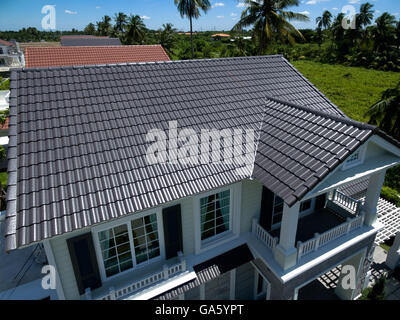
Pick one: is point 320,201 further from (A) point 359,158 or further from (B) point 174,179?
(B) point 174,179

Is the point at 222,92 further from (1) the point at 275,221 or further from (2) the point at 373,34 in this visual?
(2) the point at 373,34

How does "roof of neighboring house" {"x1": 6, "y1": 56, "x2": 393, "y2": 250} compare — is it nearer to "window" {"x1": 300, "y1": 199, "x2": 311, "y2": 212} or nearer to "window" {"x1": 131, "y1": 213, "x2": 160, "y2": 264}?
"window" {"x1": 131, "y1": 213, "x2": 160, "y2": 264}

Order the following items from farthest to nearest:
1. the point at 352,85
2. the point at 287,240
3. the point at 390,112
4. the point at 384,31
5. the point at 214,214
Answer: the point at 384,31 < the point at 352,85 < the point at 390,112 < the point at 214,214 < the point at 287,240

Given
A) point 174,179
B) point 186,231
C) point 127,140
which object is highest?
point 127,140

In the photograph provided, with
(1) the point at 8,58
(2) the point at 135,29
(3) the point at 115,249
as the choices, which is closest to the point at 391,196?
(3) the point at 115,249

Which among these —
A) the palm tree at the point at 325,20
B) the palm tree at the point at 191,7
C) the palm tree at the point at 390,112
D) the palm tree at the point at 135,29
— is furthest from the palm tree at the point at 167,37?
the palm tree at the point at 325,20

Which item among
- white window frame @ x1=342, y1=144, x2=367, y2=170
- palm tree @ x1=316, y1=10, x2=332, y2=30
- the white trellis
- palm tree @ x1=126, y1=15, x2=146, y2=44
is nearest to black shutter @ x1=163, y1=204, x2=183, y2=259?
white window frame @ x1=342, y1=144, x2=367, y2=170

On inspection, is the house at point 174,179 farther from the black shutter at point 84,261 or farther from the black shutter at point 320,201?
the black shutter at point 320,201
